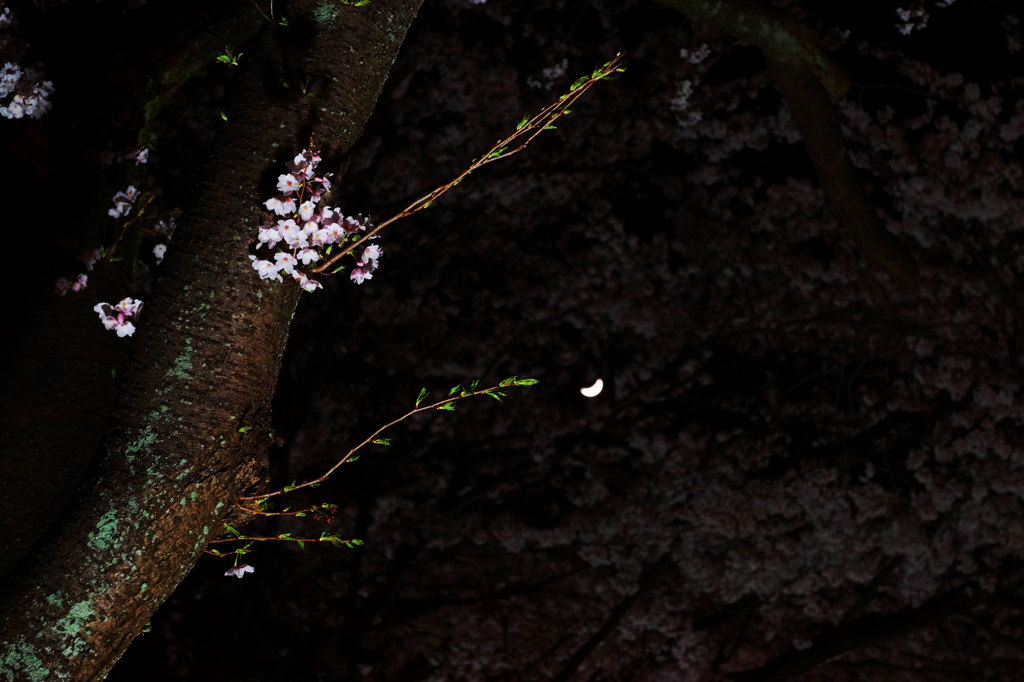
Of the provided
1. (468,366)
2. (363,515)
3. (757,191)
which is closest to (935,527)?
(757,191)

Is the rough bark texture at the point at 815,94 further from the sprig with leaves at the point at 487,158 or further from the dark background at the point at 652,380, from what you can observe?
the dark background at the point at 652,380

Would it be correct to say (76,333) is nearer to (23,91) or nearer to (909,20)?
(23,91)

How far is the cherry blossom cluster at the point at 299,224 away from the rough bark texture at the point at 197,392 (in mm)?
59

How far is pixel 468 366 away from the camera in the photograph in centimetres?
991

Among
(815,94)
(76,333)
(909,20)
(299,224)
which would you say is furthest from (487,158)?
(909,20)

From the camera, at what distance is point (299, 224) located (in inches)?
97.3

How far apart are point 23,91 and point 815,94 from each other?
15.5 feet

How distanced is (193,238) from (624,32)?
9.42 m

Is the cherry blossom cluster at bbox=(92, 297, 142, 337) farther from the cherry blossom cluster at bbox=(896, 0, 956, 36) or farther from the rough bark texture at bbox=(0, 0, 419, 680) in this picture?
the cherry blossom cluster at bbox=(896, 0, 956, 36)

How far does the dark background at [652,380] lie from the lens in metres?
8.53

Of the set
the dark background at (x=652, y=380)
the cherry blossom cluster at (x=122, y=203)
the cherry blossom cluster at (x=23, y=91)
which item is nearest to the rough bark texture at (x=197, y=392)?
the cherry blossom cluster at (x=122, y=203)

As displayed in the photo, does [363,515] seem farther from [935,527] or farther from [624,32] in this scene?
[624,32]

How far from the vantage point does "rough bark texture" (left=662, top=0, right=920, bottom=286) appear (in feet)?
16.0

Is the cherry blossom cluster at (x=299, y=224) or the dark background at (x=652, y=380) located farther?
the dark background at (x=652, y=380)
